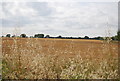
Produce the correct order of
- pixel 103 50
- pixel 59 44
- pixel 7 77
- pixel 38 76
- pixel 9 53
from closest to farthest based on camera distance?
pixel 38 76 → pixel 7 77 → pixel 103 50 → pixel 9 53 → pixel 59 44

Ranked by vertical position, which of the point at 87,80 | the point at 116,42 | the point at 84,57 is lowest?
the point at 87,80

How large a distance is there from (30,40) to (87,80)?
1.56m

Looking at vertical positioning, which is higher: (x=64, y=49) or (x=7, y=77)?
(x=64, y=49)

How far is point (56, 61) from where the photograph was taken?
4938mm

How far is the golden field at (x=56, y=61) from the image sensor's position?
436cm

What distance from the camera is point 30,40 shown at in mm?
4988

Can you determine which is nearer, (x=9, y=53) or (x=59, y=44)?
(x=9, y=53)

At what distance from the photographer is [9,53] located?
5.28 meters

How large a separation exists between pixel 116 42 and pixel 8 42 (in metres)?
2.59

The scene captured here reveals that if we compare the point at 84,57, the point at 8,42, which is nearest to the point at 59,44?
the point at 84,57

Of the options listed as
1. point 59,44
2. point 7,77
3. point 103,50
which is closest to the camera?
point 7,77

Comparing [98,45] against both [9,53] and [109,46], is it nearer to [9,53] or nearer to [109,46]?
[109,46]

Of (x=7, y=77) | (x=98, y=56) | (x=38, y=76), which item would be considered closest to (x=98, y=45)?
(x=98, y=56)

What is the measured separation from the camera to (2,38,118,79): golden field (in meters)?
4.36
